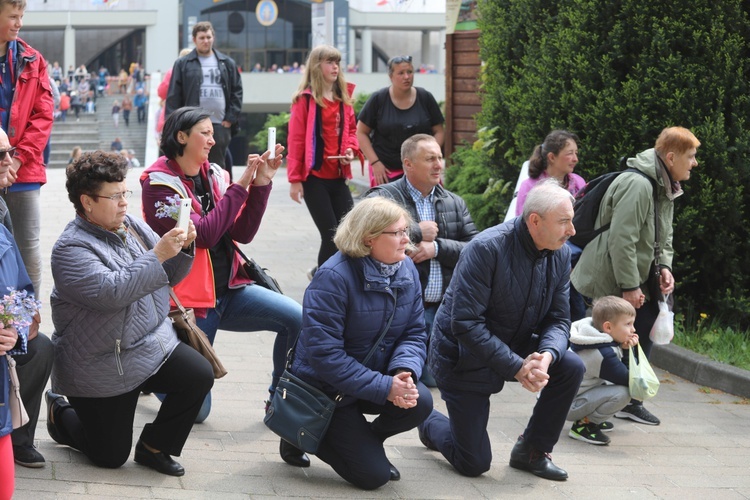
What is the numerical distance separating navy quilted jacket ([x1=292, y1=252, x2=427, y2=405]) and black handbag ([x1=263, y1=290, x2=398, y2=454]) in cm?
6

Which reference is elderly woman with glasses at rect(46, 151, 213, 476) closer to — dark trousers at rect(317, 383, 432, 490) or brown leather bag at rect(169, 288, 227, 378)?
brown leather bag at rect(169, 288, 227, 378)

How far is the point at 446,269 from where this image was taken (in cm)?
690

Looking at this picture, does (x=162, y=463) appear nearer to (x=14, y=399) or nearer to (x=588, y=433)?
(x=14, y=399)

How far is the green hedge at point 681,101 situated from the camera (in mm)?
8039

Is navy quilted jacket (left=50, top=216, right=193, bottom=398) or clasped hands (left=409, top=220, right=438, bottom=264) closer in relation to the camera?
navy quilted jacket (left=50, top=216, right=193, bottom=398)

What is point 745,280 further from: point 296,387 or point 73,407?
point 73,407

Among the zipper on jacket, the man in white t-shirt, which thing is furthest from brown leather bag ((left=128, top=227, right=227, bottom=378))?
the man in white t-shirt

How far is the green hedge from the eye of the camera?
804 cm

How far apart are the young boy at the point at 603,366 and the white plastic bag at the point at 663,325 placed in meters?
0.54

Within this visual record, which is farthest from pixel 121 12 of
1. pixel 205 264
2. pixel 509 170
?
pixel 205 264

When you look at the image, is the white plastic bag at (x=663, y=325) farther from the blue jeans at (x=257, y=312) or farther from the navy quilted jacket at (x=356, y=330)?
the blue jeans at (x=257, y=312)

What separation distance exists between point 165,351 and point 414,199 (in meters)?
2.31

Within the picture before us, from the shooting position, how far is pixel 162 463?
509 cm

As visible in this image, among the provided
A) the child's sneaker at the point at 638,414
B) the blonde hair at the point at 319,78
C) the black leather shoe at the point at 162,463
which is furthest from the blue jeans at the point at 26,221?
the child's sneaker at the point at 638,414
